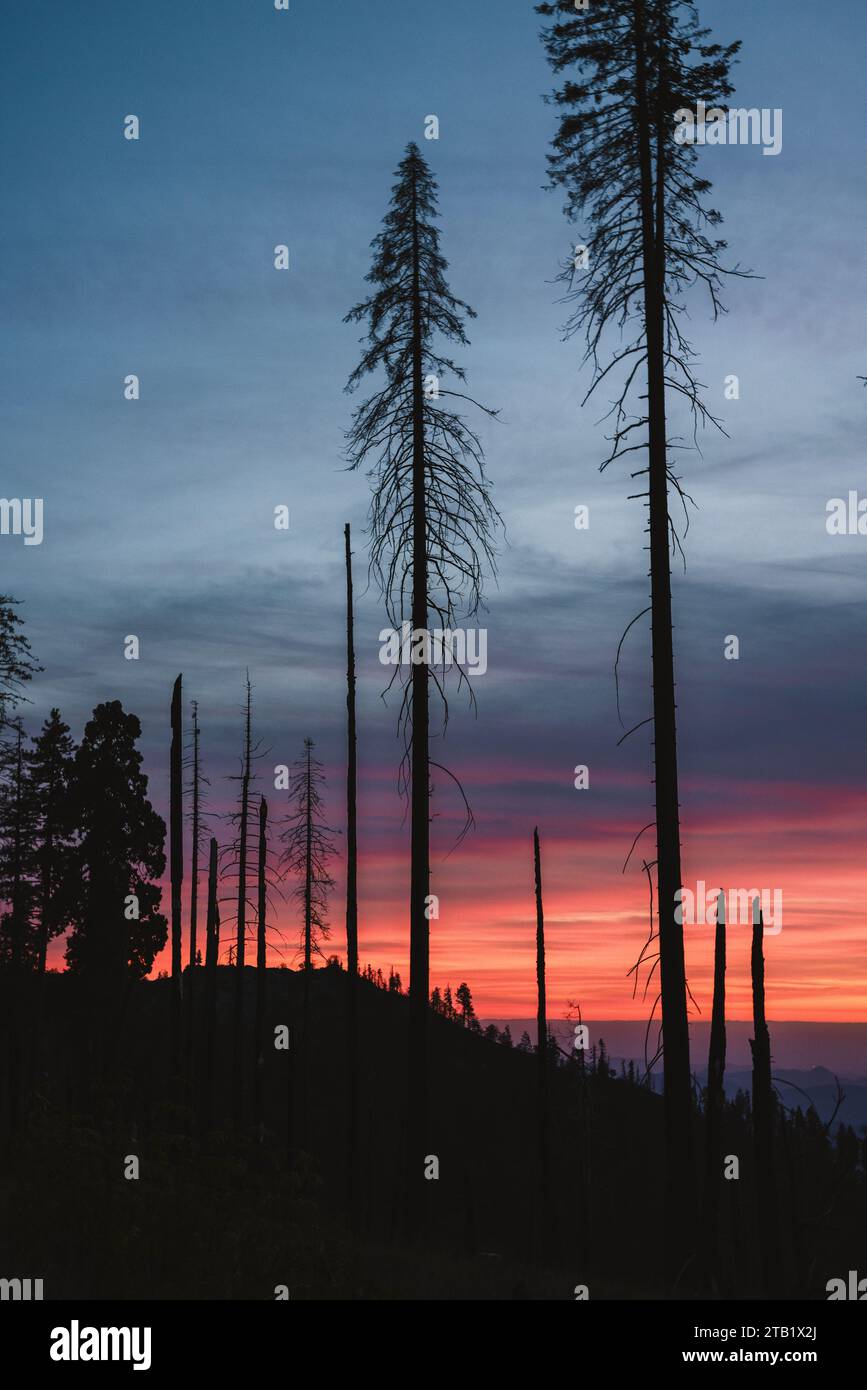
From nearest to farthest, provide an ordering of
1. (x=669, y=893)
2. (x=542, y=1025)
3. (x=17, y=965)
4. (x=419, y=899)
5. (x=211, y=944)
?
(x=669, y=893) < (x=419, y=899) < (x=542, y=1025) < (x=211, y=944) < (x=17, y=965)

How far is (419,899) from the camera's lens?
21125mm

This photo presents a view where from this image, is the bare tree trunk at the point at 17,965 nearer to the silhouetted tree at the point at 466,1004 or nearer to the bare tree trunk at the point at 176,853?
the bare tree trunk at the point at 176,853

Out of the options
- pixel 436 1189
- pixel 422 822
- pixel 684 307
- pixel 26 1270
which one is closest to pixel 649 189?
pixel 684 307

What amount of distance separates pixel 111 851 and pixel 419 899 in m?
24.9

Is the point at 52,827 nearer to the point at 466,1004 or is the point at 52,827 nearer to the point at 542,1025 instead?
the point at 542,1025

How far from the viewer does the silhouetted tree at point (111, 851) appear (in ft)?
141

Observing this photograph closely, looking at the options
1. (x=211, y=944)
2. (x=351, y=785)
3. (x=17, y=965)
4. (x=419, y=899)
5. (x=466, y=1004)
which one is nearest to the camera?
(x=419, y=899)

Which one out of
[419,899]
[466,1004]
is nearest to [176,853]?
[419,899]

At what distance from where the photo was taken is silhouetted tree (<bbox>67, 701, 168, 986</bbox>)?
141 feet

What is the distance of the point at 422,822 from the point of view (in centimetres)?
2125

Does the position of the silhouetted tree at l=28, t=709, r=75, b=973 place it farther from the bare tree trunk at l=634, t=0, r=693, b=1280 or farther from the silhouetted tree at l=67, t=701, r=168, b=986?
the bare tree trunk at l=634, t=0, r=693, b=1280

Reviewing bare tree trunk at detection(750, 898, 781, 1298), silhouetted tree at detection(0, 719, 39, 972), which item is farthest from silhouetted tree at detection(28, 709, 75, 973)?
bare tree trunk at detection(750, 898, 781, 1298)

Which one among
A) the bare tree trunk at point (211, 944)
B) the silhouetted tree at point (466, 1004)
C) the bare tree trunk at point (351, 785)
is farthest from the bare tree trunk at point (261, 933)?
the silhouetted tree at point (466, 1004)
